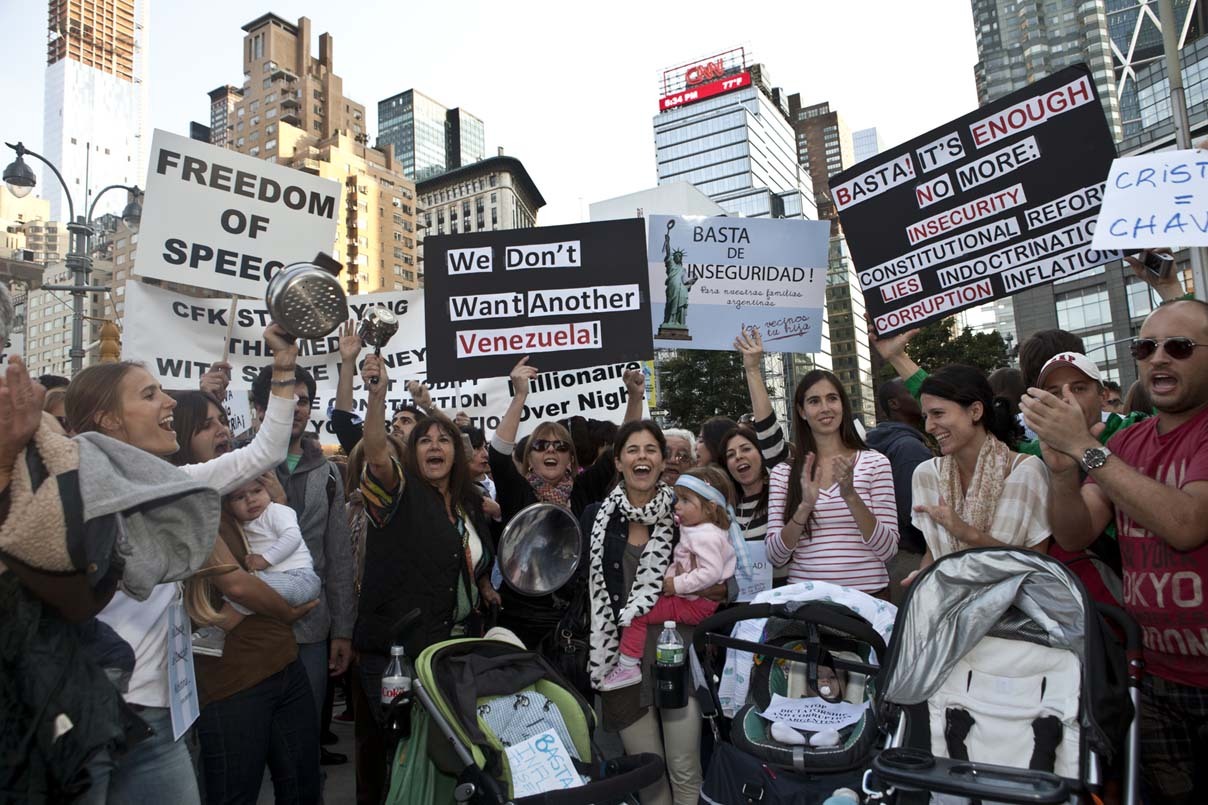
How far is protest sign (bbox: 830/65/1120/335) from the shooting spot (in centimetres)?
496

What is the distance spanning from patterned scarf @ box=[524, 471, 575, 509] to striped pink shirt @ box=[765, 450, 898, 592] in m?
1.46

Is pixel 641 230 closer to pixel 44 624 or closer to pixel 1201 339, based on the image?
pixel 1201 339

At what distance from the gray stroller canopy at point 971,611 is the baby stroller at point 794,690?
0.23 metres

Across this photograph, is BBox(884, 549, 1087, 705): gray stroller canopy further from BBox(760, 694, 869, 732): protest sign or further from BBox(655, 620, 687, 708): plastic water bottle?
BBox(655, 620, 687, 708): plastic water bottle

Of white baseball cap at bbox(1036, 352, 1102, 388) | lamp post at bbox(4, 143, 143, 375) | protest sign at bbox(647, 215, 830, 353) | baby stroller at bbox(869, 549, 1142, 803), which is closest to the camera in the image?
baby stroller at bbox(869, 549, 1142, 803)

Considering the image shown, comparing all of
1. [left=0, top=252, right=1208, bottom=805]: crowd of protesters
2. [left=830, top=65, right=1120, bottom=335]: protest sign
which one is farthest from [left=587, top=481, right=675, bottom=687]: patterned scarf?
[left=830, top=65, right=1120, bottom=335]: protest sign

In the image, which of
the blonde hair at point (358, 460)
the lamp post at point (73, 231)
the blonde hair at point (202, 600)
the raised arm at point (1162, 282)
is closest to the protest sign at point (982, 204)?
the raised arm at point (1162, 282)

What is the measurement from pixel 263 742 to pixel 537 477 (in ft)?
7.96

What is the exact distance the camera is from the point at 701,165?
14862cm

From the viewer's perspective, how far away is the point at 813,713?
3246mm

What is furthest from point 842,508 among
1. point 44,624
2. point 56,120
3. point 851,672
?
point 56,120

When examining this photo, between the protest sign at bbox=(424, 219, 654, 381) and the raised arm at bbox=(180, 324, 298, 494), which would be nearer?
the raised arm at bbox=(180, 324, 298, 494)

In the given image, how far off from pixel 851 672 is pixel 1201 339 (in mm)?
1741

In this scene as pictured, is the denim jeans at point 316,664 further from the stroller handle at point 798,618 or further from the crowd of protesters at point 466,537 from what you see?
the stroller handle at point 798,618
